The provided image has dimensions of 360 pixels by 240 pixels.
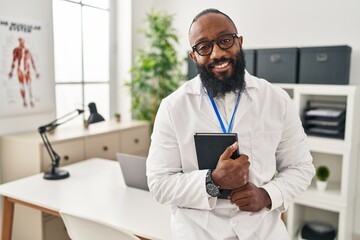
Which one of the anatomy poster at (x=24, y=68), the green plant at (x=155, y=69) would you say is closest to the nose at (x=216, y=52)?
the anatomy poster at (x=24, y=68)

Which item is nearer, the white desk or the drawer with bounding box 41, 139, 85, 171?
the white desk

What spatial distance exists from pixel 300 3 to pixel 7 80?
8.26 feet

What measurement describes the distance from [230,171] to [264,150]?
8.0 inches

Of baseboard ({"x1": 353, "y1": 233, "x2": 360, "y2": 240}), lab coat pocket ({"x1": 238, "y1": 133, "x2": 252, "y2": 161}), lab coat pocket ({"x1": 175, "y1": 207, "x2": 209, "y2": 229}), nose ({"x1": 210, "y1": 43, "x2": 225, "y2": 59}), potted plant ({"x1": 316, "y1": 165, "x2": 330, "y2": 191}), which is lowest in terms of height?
baseboard ({"x1": 353, "y1": 233, "x2": 360, "y2": 240})

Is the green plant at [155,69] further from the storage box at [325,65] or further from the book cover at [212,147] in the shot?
the book cover at [212,147]

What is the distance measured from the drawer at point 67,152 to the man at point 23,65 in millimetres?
507

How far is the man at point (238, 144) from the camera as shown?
1.24m

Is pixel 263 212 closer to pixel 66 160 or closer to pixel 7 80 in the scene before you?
pixel 66 160

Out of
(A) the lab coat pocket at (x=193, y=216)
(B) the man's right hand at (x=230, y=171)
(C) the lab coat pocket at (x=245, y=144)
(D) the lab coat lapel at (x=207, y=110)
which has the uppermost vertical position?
(D) the lab coat lapel at (x=207, y=110)

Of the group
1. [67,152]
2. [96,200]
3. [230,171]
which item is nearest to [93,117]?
[67,152]

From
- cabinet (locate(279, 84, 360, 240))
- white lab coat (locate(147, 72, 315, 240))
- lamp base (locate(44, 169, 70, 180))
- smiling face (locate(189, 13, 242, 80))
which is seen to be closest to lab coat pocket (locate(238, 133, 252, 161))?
white lab coat (locate(147, 72, 315, 240))

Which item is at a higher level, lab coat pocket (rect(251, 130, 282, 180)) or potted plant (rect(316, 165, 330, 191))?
lab coat pocket (rect(251, 130, 282, 180))

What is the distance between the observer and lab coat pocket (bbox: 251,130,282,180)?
1275 millimetres

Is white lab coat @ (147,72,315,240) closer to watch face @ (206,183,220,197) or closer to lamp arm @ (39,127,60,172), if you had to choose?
watch face @ (206,183,220,197)
